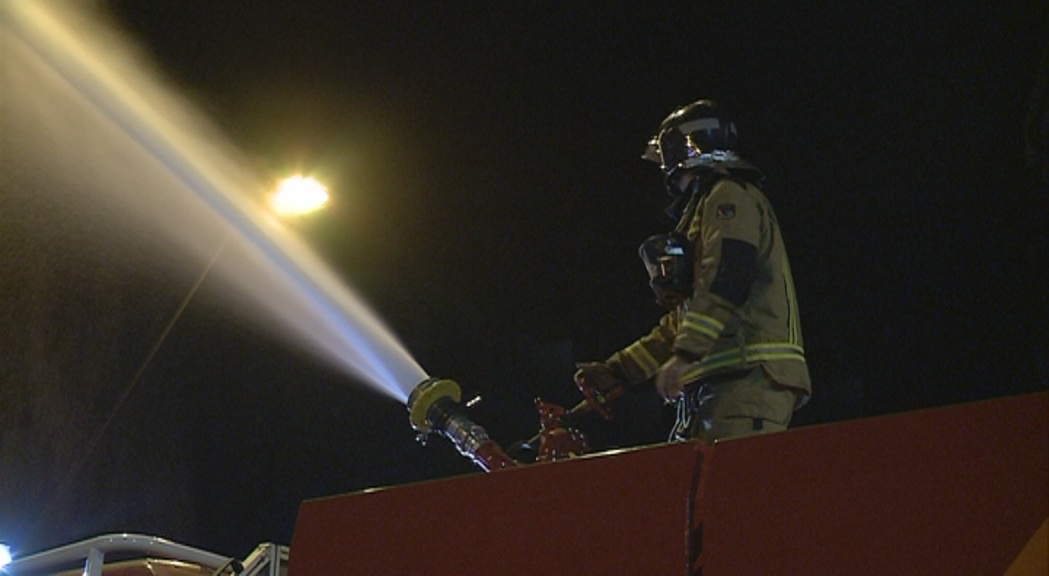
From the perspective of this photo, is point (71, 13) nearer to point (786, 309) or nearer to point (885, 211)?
→ point (786, 309)

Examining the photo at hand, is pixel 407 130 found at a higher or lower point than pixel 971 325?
higher

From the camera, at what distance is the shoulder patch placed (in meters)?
3.59

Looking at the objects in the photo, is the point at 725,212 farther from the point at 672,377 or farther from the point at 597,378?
the point at 597,378

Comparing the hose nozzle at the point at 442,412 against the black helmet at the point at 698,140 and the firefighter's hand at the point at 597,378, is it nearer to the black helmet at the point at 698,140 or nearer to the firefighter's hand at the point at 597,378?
the firefighter's hand at the point at 597,378

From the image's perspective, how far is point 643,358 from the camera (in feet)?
13.3

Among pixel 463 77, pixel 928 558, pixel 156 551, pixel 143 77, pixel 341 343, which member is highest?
pixel 143 77

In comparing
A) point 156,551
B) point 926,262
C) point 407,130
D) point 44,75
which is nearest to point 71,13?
point 44,75

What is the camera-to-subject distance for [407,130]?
7535mm

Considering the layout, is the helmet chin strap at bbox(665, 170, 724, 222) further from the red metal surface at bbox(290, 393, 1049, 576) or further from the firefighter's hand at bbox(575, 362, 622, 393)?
the red metal surface at bbox(290, 393, 1049, 576)

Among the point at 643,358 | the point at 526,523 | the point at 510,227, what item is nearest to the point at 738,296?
the point at 643,358

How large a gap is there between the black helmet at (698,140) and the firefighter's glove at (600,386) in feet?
2.66

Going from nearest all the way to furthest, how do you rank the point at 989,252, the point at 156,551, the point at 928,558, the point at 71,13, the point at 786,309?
1. the point at 928,558
2. the point at 156,551
3. the point at 786,309
4. the point at 71,13
5. the point at 989,252

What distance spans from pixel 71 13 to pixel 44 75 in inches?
23.7

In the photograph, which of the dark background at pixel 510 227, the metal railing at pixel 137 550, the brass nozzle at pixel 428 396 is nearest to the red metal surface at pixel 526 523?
the metal railing at pixel 137 550
